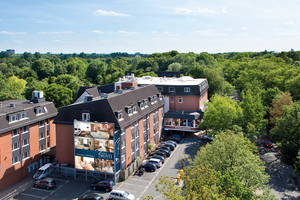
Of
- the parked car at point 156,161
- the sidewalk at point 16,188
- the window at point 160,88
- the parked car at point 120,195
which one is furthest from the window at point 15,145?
the window at point 160,88

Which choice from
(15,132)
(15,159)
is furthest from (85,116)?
(15,159)

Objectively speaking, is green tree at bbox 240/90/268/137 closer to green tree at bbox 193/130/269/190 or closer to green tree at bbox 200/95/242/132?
green tree at bbox 200/95/242/132

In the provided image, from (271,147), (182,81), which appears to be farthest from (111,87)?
(271,147)

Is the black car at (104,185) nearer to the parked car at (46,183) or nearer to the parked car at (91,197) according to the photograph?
the parked car at (91,197)

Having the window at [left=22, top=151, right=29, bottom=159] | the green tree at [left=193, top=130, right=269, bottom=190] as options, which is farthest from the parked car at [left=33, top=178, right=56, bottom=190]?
the green tree at [left=193, top=130, right=269, bottom=190]

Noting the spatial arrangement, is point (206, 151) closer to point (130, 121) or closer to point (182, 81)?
point (130, 121)
